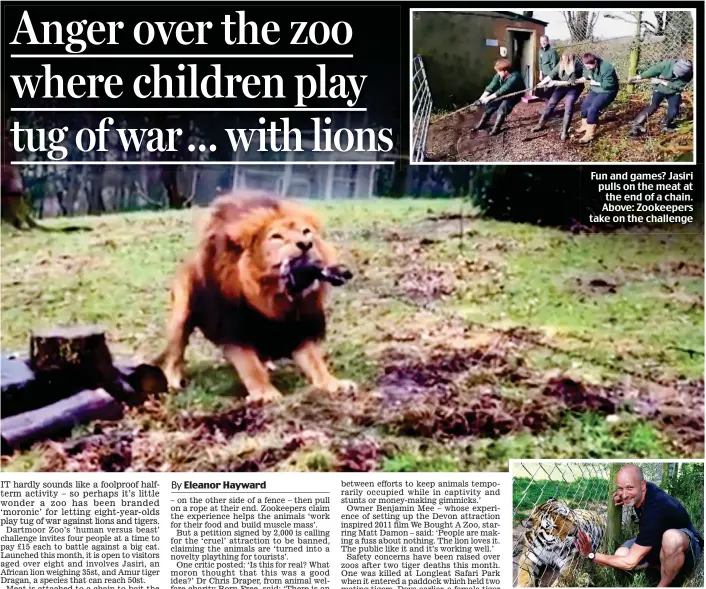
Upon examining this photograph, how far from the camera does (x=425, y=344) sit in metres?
5.66

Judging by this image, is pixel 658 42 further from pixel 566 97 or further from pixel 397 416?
pixel 397 416

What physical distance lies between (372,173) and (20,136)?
8.26ft

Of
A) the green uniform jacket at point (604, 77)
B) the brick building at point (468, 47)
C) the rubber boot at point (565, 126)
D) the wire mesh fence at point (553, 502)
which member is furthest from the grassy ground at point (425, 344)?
the green uniform jacket at point (604, 77)

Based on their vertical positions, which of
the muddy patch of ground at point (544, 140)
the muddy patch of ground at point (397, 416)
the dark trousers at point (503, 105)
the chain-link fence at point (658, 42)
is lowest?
the muddy patch of ground at point (397, 416)

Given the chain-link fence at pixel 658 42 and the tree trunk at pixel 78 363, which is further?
the chain-link fence at pixel 658 42

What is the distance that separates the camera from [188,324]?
5645 mm

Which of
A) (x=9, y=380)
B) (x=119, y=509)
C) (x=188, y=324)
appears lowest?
(x=119, y=509)

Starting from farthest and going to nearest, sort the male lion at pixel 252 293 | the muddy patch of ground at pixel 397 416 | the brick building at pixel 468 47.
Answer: the brick building at pixel 468 47 → the male lion at pixel 252 293 → the muddy patch of ground at pixel 397 416

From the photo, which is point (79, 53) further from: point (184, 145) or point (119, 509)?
point (119, 509)

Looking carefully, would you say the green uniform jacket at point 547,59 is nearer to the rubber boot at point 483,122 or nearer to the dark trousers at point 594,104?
the dark trousers at point 594,104

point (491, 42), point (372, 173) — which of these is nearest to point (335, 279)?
point (372, 173)

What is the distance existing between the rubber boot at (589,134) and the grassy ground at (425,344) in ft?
2.27

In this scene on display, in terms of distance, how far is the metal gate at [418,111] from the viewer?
18.8ft

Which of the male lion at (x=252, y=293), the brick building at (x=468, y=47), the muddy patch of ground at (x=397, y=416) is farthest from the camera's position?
the brick building at (x=468, y=47)
